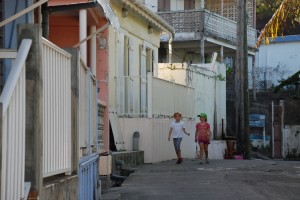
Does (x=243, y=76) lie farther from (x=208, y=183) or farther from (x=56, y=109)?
(x=56, y=109)

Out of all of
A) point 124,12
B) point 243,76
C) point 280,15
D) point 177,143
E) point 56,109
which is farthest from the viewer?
point 243,76

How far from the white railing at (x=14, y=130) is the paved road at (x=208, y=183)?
229 inches

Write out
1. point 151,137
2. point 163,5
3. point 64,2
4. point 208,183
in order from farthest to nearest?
point 163,5 < point 151,137 < point 208,183 < point 64,2

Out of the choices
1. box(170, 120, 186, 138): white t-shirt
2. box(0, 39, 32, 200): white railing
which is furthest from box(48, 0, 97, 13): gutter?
box(170, 120, 186, 138): white t-shirt

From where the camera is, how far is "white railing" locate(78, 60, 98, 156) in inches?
322

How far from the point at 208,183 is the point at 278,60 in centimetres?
2943

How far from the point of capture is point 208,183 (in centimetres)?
1310

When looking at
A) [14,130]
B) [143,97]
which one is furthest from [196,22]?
[14,130]

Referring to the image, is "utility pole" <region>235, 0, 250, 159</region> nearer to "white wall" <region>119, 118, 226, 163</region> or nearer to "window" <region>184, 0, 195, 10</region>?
"white wall" <region>119, 118, 226, 163</region>

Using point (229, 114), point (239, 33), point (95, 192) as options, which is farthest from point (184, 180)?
point (229, 114)

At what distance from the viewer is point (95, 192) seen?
9.73 meters

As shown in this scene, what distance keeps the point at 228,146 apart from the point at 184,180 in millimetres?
15396

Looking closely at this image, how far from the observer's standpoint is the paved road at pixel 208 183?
1105 centimetres

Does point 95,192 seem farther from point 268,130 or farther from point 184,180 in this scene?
point 268,130
